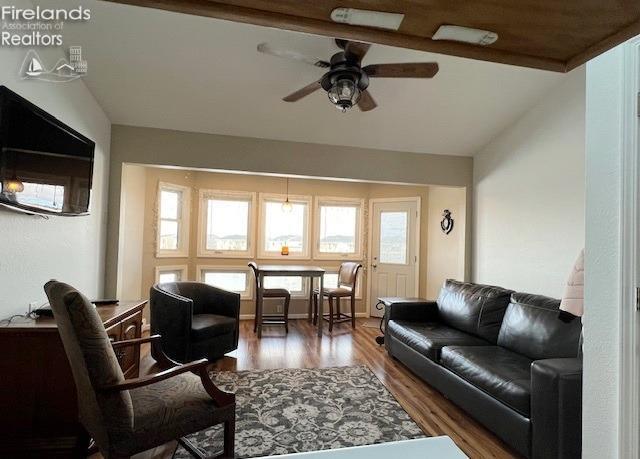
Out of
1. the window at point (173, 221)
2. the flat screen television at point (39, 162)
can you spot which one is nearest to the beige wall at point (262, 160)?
the flat screen television at point (39, 162)

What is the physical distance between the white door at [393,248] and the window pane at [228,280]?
2.22 meters

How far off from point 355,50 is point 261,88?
50.2 inches

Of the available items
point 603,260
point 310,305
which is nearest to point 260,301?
point 310,305

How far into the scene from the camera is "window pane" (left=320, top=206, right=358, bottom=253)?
19.2ft

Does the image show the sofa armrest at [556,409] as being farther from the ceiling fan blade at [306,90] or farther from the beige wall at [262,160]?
the beige wall at [262,160]

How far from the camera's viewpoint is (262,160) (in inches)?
150

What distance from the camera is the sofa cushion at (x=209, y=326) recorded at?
3340 millimetres

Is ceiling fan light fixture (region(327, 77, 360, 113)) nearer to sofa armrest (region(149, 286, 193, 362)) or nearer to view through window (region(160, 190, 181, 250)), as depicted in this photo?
sofa armrest (region(149, 286, 193, 362))

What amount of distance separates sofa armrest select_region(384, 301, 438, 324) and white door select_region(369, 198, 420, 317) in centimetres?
166

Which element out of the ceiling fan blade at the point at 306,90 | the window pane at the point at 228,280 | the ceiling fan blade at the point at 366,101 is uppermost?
the ceiling fan blade at the point at 306,90

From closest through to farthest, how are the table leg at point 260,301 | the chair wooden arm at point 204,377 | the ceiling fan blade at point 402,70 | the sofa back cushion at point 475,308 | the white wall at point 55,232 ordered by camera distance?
the chair wooden arm at point 204,377
the white wall at point 55,232
the ceiling fan blade at point 402,70
the sofa back cushion at point 475,308
the table leg at point 260,301

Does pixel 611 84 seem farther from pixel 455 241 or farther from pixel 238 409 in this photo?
pixel 455 241

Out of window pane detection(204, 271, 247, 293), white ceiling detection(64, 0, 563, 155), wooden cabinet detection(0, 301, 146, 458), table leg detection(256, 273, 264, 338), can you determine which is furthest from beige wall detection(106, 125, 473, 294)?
window pane detection(204, 271, 247, 293)

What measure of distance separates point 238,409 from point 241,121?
2708 millimetres
